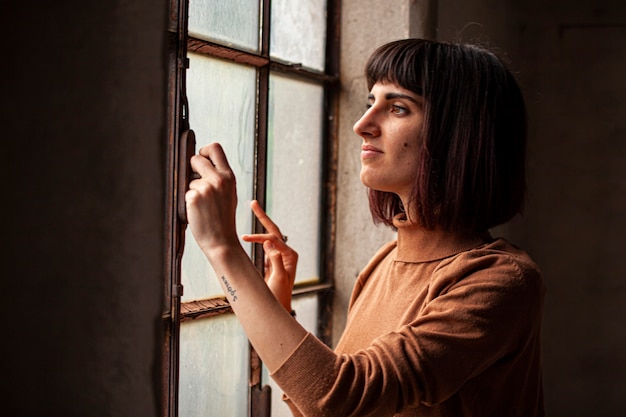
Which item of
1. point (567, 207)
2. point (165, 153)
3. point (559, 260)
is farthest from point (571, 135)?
point (165, 153)

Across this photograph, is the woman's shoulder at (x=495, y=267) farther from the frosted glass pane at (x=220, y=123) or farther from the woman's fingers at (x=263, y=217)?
the frosted glass pane at (x=220, y=123)

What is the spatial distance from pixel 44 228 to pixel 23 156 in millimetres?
88

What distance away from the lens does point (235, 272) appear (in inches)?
37.6

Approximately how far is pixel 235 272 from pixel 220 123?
0.47 m

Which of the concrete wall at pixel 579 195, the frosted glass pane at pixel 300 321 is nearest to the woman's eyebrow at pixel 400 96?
the frosted glass pane at pixel 300 321

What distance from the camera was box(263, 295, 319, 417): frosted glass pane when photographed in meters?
1.66

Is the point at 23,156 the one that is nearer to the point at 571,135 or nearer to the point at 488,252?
the point at 488,252

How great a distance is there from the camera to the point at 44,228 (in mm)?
841

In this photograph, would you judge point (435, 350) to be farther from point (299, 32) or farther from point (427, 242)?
point (299, 32)

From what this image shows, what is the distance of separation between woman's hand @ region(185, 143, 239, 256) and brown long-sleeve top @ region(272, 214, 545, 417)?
18cm

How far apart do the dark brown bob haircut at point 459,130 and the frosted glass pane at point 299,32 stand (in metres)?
0.47

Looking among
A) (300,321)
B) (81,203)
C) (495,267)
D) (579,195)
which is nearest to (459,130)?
(495,267)

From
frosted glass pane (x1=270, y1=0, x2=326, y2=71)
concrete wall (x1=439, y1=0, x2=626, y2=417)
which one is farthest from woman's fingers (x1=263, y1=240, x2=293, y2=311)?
concrete wall (x1=439, y1=0, x2=626, y2=417)

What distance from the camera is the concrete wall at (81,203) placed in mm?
833
